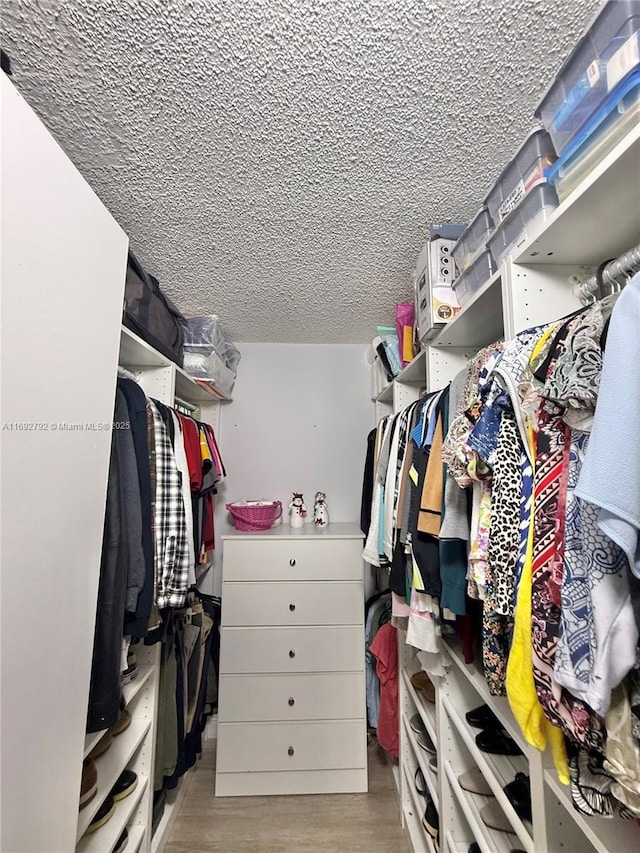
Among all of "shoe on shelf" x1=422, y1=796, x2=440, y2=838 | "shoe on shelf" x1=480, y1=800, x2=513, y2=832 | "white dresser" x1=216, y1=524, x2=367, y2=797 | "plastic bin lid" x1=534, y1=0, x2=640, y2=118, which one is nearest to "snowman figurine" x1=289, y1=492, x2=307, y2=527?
"white dresser" x1=216, y1=524, x2=367, y2=797

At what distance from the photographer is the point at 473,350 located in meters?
1.32

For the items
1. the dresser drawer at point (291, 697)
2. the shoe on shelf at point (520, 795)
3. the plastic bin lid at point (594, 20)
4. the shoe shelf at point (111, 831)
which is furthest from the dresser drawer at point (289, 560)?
the plastic bin lid at point (594, 20)

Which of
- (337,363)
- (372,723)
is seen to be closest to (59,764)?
(372,723)

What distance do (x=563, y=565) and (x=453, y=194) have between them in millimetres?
1091

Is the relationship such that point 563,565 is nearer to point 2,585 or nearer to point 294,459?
point 2,585

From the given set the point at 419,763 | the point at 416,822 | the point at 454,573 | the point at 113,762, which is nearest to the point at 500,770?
the point at 454,573

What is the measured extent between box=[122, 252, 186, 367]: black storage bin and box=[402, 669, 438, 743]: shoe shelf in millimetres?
1672

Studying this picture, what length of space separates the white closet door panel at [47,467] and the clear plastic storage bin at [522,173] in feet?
2.86

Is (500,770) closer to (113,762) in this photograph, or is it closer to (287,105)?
(113,762)

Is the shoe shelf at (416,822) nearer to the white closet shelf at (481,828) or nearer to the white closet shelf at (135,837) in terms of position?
the white closet shelf at (481,828)

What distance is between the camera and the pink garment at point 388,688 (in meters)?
1.73

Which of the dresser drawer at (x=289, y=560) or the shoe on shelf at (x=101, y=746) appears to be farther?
the dresser drawer at (x=289, y=560)

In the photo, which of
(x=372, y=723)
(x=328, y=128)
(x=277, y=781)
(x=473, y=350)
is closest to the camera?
(x=328, y=128)

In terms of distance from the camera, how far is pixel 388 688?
1.77m
